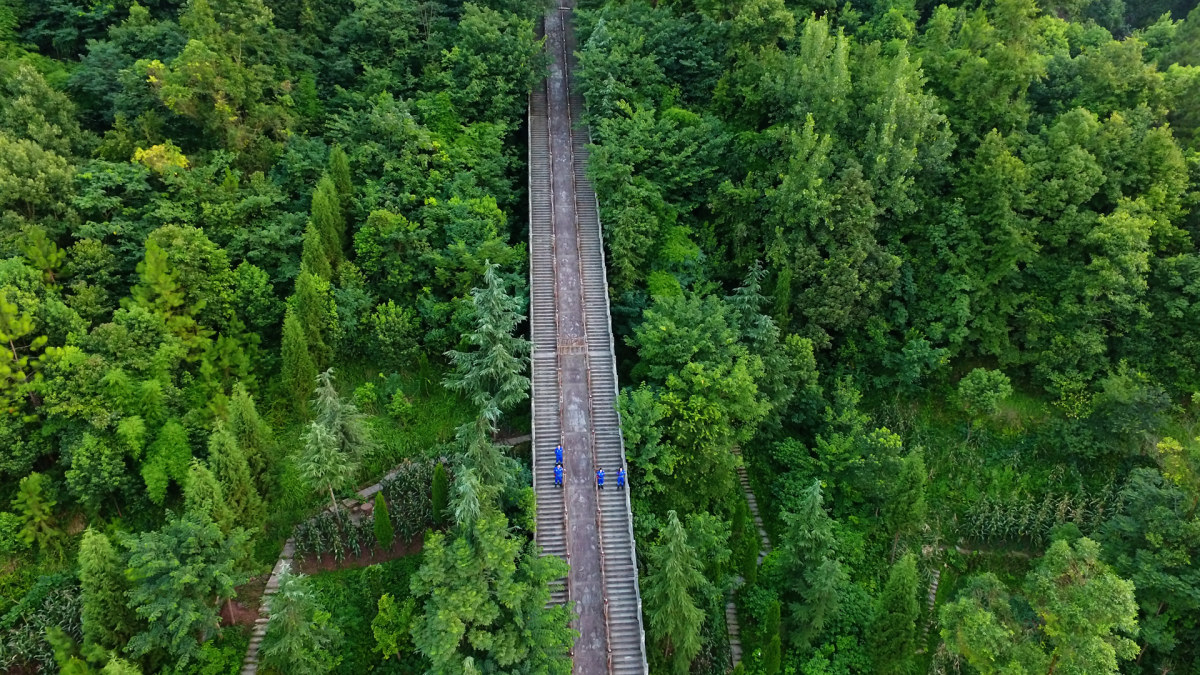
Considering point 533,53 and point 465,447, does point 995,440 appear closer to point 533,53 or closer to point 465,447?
point 465,447

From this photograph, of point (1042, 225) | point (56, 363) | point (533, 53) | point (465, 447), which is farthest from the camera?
point (533, 53)

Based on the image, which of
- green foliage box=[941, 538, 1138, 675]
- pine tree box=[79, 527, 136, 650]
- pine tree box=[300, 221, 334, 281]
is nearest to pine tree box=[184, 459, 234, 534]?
pine tree box=[79, 527, 136, 650]

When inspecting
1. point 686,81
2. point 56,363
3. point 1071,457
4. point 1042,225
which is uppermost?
point 686,81

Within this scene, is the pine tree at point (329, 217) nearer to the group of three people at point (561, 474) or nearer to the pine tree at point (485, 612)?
the group of three people at point (561, 474)

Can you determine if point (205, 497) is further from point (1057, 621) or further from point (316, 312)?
point (1057, 621)

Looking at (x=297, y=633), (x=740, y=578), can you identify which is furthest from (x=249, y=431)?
(x=740, y=578)

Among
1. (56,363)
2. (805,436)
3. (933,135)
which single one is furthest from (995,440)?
(56,363)

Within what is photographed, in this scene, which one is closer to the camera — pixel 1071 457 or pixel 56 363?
pixel 56 363
